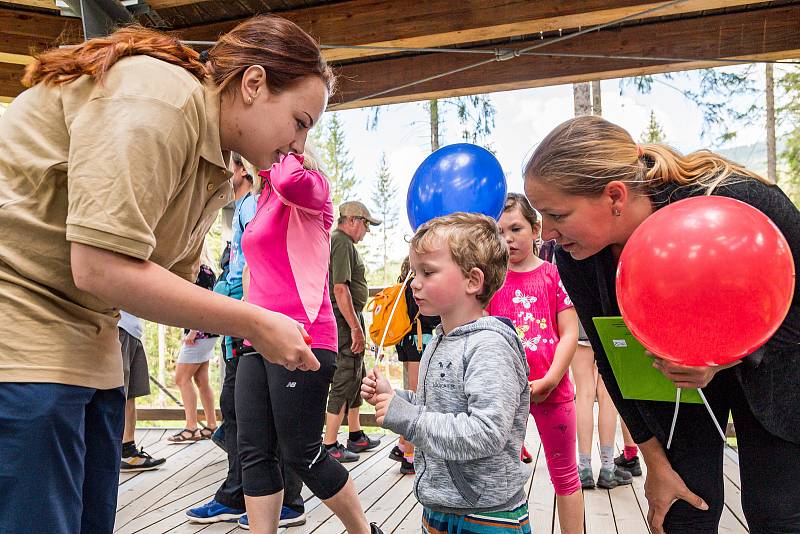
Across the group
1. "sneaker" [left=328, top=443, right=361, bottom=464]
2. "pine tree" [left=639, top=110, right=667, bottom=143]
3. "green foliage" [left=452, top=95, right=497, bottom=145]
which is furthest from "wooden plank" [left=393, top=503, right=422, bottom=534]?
"pine tree" [left=639, top=110, right=667, bottom=143]

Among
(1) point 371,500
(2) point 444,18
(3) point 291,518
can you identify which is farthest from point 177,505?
(2) point 444,18

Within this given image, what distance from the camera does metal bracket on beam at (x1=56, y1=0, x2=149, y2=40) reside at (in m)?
2.84

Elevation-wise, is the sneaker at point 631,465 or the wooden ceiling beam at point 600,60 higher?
the wooden ceiling beam at point 600,60

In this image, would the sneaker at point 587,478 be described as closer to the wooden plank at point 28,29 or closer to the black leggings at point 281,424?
the black leggings at point 281,424

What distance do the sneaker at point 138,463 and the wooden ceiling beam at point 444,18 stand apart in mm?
2457

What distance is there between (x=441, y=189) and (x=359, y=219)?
1.99m

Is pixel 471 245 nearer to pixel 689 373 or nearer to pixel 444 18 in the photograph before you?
pixel 689 373

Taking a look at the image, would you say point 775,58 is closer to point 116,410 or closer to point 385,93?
point 385,93

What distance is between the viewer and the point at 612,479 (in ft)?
11.1

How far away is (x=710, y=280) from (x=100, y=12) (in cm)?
292

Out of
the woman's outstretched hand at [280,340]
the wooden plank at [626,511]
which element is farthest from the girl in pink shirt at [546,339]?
the woman's outstretched hand at [280,340]

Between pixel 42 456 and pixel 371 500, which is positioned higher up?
pixel 42 456

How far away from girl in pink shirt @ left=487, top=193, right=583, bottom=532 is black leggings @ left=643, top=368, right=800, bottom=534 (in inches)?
26.0

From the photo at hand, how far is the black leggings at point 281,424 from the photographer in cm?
211
